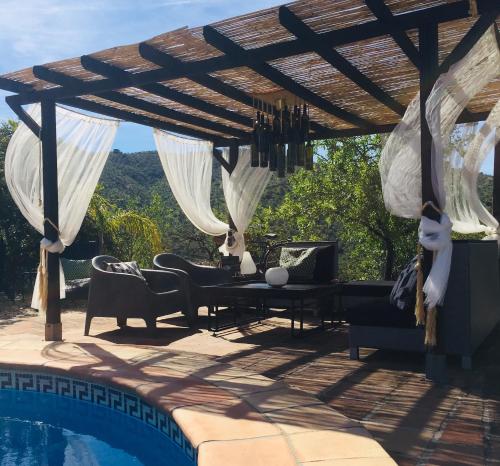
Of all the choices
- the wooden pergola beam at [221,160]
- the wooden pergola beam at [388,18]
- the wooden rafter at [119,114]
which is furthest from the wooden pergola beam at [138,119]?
the wooden pergola beam at [388,18]

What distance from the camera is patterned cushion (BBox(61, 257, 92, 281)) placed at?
7.06 metres

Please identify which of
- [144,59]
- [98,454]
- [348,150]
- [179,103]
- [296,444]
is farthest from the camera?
[348,150]

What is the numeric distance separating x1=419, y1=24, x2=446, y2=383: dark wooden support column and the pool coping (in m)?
0.86

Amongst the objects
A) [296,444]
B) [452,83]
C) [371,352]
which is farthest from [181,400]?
[452,83]

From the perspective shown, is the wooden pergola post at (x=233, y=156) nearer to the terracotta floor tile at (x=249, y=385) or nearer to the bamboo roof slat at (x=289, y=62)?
the bamboo roof slat at (x=289, y=62)

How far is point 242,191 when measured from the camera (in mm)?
7457

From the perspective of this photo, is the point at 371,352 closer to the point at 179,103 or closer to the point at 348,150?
the point at 179,103

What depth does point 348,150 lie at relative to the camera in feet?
30.4

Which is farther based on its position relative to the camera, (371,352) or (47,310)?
(47,310)

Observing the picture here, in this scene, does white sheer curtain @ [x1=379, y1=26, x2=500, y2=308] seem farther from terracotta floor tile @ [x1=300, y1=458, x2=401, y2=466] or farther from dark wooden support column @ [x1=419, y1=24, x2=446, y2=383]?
terracotta floor tile @ [x1=300, y1=458, x2=401, y2=466]

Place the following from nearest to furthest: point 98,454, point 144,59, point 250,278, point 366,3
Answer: point 98,454 → point 366,3 → point 144,59 → point 250,278

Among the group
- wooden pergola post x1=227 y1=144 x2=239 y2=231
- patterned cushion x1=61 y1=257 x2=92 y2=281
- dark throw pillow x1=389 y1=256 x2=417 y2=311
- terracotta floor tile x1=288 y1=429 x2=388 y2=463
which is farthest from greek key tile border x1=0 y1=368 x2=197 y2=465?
wooden pergola post x1=227 y1=144 x2=239 y2=231

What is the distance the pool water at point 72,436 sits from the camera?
9.29ft

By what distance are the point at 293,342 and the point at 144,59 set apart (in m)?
2.57
